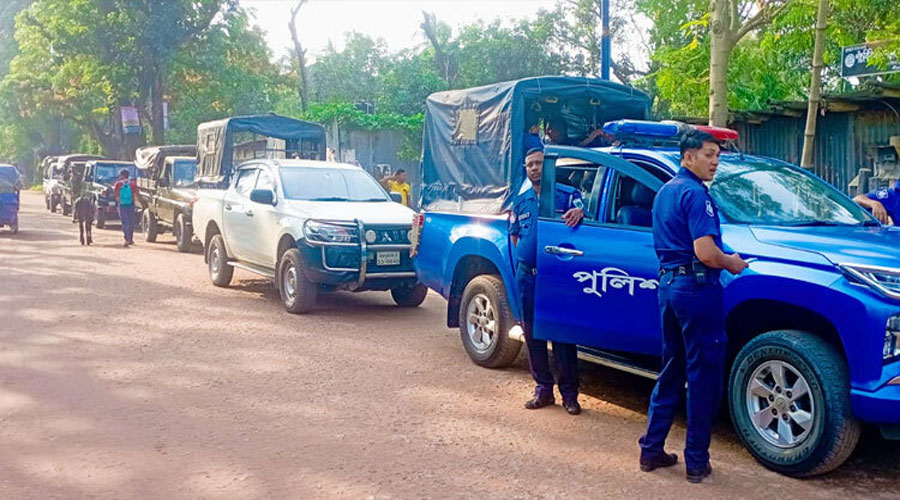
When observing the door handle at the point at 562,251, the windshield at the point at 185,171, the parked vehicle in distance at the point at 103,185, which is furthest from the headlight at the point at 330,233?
the parked vehicle in distance at the point at 103,185

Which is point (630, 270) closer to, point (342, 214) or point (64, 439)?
point (64, 439)

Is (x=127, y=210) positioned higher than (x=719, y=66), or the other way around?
(x=719, y=66)

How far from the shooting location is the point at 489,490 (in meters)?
4.70

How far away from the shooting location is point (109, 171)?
25.9m

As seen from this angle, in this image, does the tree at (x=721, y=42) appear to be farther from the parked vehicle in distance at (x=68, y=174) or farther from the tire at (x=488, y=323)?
the parked vehicle in distance at (x=68, y=174)

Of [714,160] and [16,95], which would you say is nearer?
[714,160]

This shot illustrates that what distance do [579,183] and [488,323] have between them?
1620 mm

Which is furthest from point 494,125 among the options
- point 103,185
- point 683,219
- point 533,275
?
point 103,185

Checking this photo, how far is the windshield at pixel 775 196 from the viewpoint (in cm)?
561

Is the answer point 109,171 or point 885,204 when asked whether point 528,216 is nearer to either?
point 885,204

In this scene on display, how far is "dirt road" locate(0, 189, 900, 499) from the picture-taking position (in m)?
4.80

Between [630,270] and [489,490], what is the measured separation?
5.97ft

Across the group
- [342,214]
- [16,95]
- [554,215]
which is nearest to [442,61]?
[16,95]

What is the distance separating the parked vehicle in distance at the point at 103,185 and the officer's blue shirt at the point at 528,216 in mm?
19676
